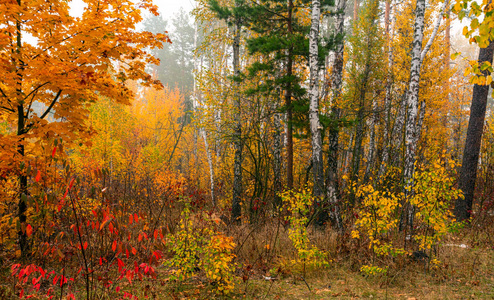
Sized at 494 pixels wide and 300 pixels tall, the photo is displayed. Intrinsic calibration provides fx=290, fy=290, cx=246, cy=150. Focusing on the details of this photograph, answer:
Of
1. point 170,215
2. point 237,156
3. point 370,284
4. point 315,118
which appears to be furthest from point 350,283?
point 237,156

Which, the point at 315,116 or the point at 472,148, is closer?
the point at 315,116

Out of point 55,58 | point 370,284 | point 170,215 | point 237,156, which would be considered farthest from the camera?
point 237,156

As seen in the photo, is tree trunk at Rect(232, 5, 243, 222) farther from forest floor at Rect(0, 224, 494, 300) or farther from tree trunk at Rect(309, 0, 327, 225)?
forest floor at Rect(0, 224, 494, 300)

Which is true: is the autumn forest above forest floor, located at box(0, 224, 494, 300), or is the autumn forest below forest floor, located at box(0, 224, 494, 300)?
above

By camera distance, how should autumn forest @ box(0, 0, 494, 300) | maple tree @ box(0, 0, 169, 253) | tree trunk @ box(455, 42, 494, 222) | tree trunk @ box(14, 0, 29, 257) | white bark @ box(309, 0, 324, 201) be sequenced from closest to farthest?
autumn forest @ box(0, 0, 494, 300) < maple tree @ box(0, 0, 169, 253) < tree trunk @ box(14, 0, 29, 257) < white bark @ box(309, 0, 324, 201) < tree trunk @ box(455, 42, 494, 222)

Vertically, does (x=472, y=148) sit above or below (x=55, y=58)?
below

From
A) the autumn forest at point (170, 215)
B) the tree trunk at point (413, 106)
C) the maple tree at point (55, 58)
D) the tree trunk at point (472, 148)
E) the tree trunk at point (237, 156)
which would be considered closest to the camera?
the autumn forest at point (170, 215)

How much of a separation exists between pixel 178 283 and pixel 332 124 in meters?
5.33

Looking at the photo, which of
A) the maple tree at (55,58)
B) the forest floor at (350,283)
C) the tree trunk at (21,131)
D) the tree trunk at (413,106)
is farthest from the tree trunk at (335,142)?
the tree trunk at (21,131)

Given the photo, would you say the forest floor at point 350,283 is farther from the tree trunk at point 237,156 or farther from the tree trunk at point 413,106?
the tree trunk at point 237,156

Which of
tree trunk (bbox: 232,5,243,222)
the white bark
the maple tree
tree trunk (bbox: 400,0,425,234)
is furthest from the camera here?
tree trunk (bbox: 232,5,243,222)

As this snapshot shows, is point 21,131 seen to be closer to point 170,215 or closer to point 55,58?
point 55,58

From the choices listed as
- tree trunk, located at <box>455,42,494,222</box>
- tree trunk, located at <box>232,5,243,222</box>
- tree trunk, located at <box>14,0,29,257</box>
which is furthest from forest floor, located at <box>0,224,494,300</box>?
tree trunk, located at <box>232,5,243,222</box>

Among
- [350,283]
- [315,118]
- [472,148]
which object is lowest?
[350,283]
